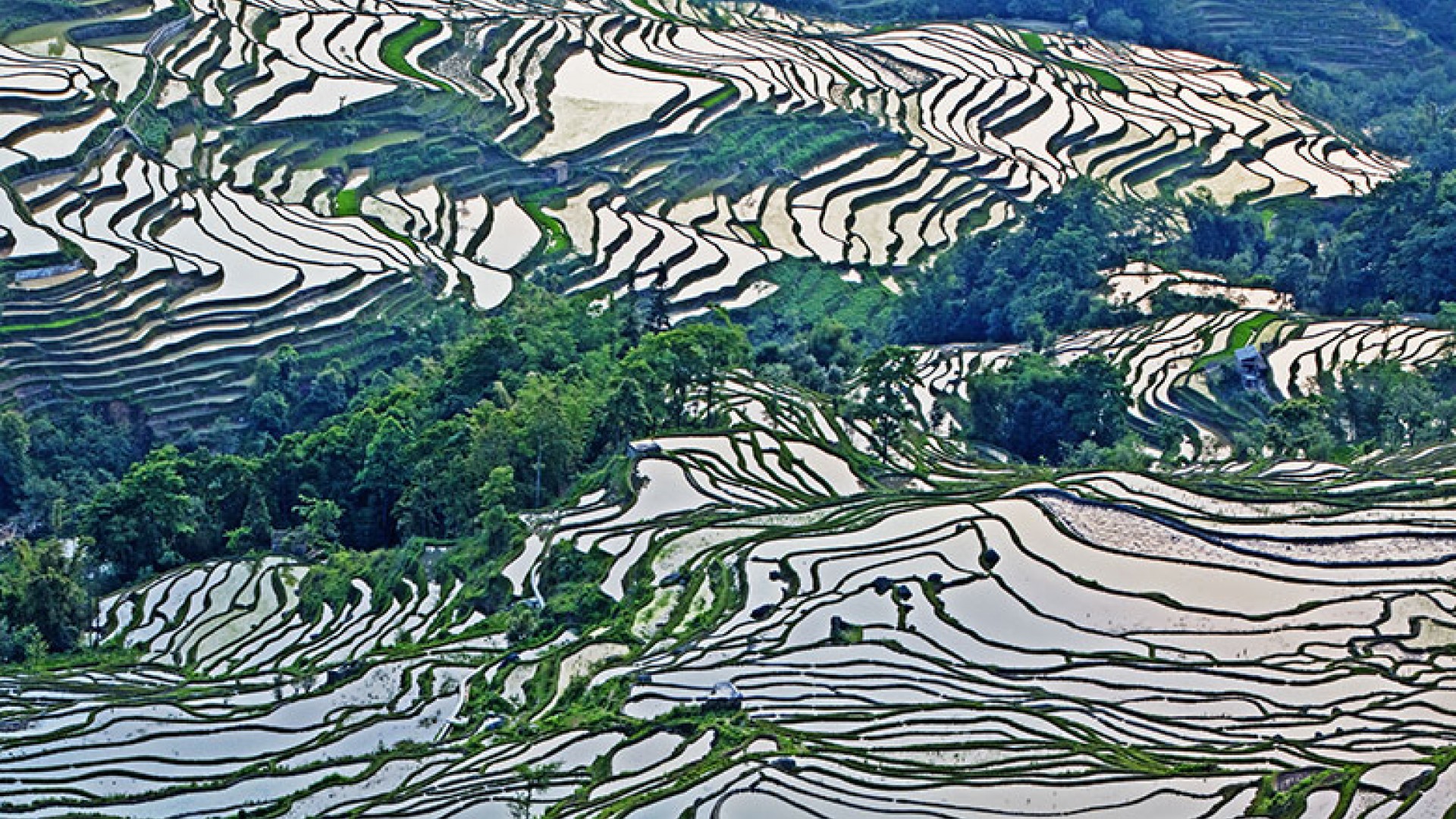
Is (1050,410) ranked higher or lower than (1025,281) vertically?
lower

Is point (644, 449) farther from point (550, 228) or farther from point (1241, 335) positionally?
point (550, 228)

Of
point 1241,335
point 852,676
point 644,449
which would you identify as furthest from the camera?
point 1241,335

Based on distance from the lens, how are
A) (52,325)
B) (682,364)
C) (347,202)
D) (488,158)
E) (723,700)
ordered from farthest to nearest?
1. (488,158)
2. (347,202)
3. (52,325)
4. (682,364)
5. (723,700)

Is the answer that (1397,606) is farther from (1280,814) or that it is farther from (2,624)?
(2,624)

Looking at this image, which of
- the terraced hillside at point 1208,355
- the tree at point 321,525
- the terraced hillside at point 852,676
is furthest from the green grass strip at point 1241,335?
the tree at point 321,525

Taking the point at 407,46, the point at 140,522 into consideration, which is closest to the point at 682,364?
the point at 140,522

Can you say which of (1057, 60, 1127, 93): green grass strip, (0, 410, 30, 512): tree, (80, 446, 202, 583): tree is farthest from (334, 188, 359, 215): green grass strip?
(1057, 60, 1127, 93): green grass strip

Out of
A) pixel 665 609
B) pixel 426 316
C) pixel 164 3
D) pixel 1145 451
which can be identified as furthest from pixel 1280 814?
pixel 164 3
